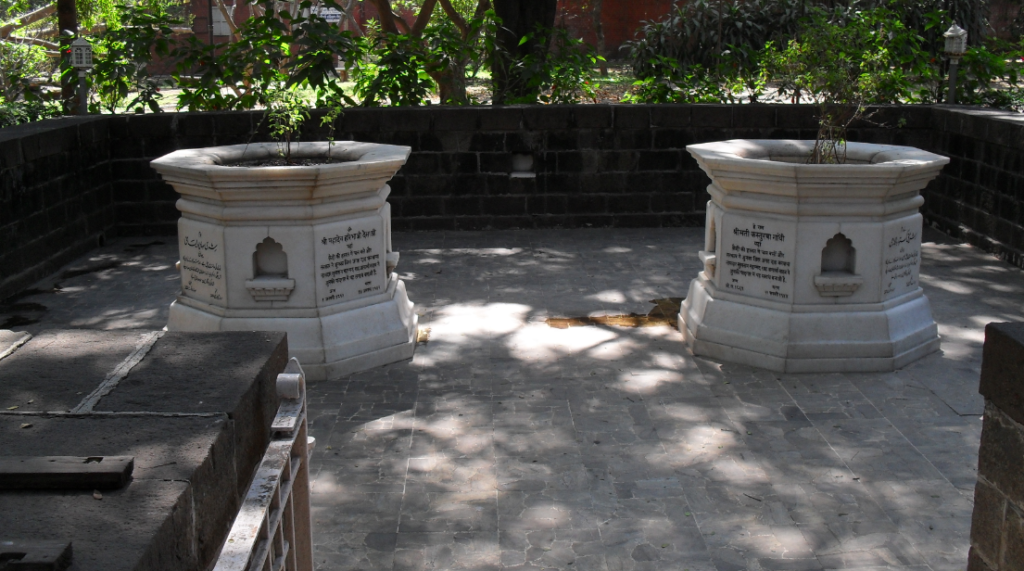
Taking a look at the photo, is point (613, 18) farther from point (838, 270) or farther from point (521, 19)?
point (838, 270)

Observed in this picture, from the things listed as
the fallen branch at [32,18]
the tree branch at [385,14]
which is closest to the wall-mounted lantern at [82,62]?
the tree branch at [385,14]

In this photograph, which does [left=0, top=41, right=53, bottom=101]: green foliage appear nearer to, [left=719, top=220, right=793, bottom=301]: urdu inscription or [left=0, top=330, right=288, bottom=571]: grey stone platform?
[left=719, top=220, right=793, bottom=301]: urdu inscription

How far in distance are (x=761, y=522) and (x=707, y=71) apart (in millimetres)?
8404

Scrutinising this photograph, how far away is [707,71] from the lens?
11898 millimetres

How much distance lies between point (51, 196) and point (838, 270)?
262 inches

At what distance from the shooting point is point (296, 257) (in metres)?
6.19

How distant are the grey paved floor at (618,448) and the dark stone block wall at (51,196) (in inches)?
26.0

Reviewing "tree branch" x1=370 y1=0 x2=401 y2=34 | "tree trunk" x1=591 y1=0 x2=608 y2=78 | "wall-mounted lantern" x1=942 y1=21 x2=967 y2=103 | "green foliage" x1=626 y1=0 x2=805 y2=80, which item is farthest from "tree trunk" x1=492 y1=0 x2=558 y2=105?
"tree trunk" x1=591 y1=0 x2=608 y2=78

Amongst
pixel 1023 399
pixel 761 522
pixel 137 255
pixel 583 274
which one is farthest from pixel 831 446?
pixel 137 255

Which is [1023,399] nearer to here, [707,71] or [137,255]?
[137,255]

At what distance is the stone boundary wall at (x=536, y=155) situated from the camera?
10242mm

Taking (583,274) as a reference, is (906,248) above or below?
above

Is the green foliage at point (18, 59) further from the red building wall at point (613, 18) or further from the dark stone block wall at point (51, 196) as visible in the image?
the red building wall at point (613, 18)

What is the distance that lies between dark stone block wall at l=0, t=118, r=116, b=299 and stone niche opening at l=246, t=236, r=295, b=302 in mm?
2971
